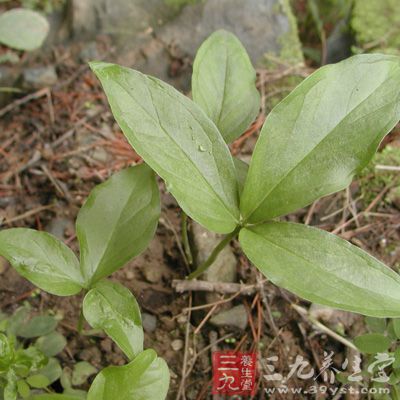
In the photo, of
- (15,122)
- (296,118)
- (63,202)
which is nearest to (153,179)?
(296,118)

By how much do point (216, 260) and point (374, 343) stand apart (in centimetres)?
55

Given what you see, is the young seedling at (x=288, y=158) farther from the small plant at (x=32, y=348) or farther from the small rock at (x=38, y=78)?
the small rock at (x=38, y=78)

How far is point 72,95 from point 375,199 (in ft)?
4.17

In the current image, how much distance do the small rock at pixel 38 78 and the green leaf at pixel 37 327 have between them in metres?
1.09

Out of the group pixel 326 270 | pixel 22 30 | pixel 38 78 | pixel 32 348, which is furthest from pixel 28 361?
pixel 22 30

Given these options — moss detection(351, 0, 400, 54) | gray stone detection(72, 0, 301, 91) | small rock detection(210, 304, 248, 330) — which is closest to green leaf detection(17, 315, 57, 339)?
small rock detection(210, 304, 248, 330)

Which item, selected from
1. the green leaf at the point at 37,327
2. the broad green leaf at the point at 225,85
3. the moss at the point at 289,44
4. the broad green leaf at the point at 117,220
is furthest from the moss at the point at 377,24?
the green leaf at the point at 37,327

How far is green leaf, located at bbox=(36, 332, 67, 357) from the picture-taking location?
1363 mm

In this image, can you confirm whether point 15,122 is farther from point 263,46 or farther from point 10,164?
point 263,46

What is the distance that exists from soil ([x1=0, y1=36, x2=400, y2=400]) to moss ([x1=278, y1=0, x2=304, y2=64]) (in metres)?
0.13

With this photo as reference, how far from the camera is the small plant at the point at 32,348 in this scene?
121 centimetres

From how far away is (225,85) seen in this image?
1.37m

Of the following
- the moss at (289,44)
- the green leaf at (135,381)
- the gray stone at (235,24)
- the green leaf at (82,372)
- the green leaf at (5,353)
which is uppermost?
the gray stone at (235,24)

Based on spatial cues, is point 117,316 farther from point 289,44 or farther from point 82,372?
point 289,44
